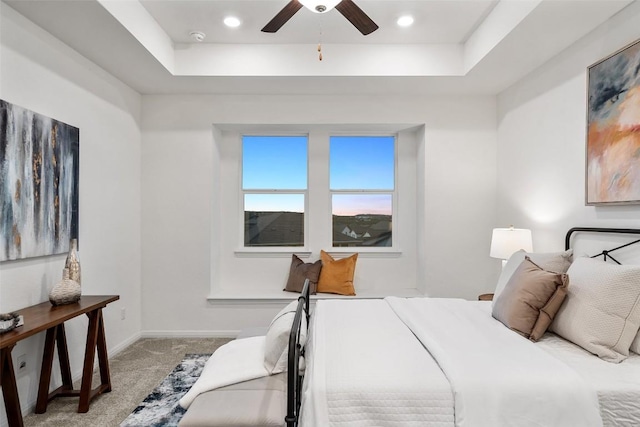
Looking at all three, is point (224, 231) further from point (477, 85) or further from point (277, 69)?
point (477, 85)

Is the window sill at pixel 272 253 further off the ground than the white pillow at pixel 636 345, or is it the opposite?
the window sill at pixel 272 253

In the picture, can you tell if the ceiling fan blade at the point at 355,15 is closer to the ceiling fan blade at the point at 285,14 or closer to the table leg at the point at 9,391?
the ceiling fan blade at the point at 285,14

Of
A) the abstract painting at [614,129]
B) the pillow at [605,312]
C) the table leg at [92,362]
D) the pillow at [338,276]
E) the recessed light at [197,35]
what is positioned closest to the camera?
the pillow at [605,312]

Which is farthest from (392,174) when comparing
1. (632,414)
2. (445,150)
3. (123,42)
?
(632,414)

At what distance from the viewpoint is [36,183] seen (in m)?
2.43

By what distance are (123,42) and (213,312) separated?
8.71 feet

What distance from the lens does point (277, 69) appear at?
3.37 meters

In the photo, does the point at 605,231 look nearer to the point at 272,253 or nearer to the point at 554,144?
the point at 554,144

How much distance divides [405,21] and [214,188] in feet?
8.21

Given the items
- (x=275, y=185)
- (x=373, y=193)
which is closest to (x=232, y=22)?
(x=275, y=185)

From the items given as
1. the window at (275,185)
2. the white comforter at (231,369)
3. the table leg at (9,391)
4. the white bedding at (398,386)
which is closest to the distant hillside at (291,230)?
the window at (275,185)

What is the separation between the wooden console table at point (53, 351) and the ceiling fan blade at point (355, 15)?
2.43 m

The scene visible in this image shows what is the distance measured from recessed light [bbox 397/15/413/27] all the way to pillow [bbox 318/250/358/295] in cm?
238

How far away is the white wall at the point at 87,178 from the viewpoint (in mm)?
2305
